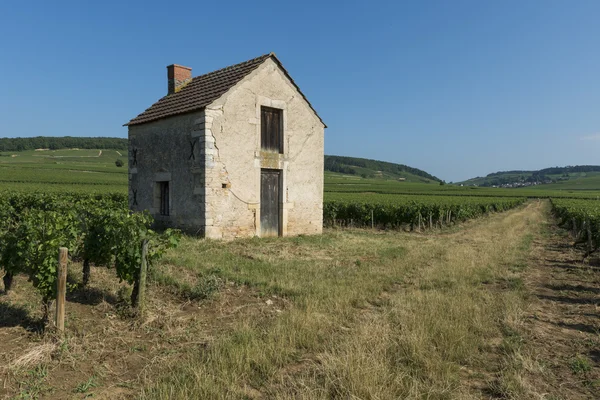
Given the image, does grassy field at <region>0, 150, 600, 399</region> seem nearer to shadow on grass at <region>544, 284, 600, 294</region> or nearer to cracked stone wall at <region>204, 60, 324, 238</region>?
shadow on grass at <region>544, 284, 600, 294</region>

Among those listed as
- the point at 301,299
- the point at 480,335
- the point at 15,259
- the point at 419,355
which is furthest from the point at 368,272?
the point at 15,259

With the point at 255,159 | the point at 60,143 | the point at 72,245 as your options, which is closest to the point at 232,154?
the point at 255,159

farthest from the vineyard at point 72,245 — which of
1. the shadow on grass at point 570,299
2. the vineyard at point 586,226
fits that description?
the vineyard at point 586,226

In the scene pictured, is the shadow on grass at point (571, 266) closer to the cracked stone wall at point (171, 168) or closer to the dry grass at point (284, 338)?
the dry grass at point (284, 338)

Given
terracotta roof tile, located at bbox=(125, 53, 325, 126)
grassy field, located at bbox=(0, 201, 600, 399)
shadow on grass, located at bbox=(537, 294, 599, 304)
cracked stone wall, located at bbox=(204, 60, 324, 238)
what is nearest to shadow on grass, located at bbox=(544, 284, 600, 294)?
grassy field, located at bbox=(0, 201, 600, 399)

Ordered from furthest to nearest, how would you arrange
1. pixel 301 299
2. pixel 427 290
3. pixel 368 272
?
pixel 368 272 → pixel 427 290 → pixel 301 299

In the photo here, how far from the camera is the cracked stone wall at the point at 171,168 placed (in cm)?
1298

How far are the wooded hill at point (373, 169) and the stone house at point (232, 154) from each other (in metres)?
122

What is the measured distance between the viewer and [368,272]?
9.23 m

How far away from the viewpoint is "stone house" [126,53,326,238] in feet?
42.2

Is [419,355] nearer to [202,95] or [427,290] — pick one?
[427,290]

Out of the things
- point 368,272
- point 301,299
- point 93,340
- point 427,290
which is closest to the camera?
point 93,340

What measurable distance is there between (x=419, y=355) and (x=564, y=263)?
995cm

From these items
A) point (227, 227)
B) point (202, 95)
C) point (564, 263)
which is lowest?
point (564, 263)
